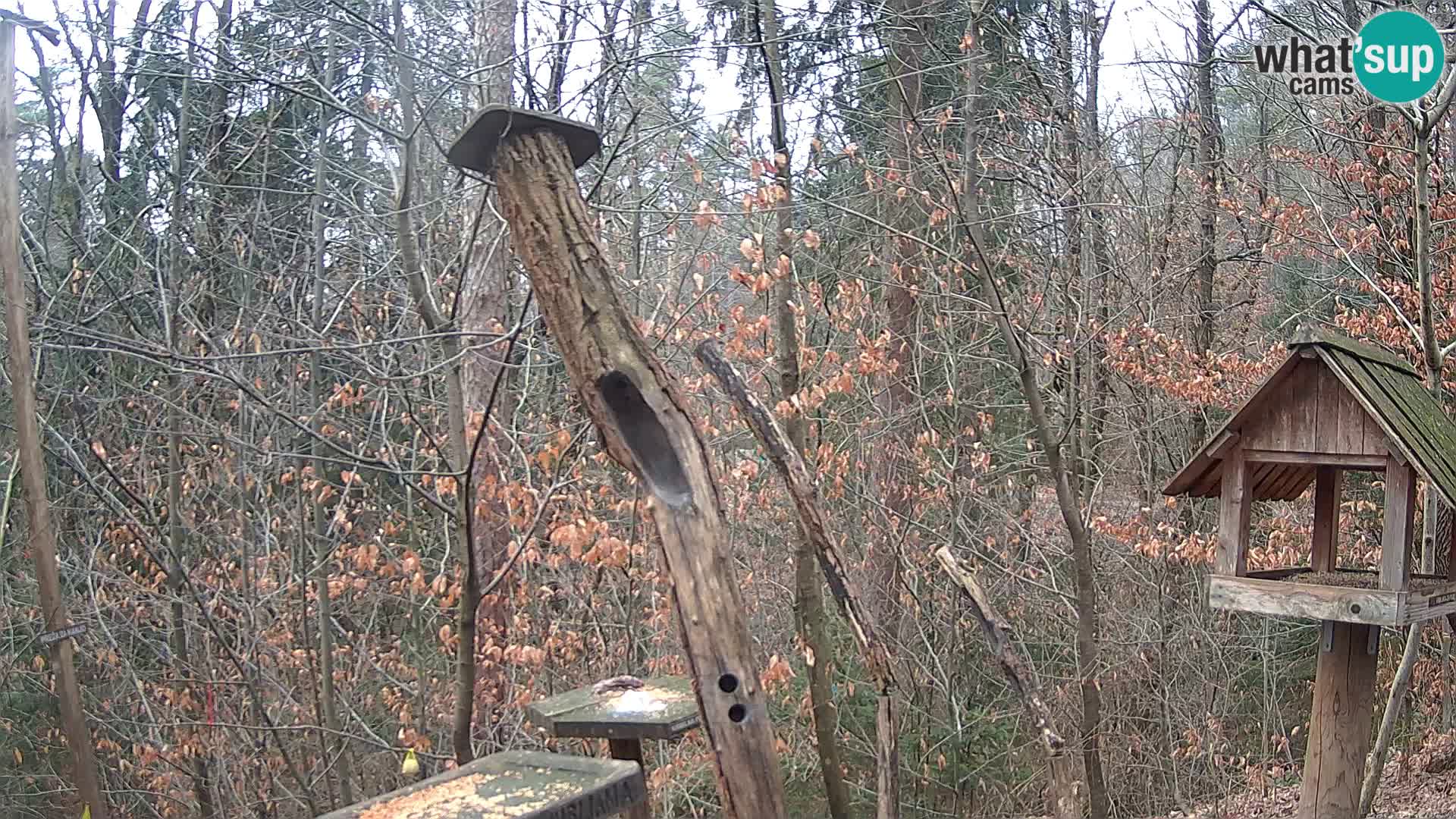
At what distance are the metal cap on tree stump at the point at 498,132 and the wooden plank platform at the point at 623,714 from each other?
5.80ft

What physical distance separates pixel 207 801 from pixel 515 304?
379 centimetres

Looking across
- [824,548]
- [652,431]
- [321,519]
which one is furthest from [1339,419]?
[321,519]

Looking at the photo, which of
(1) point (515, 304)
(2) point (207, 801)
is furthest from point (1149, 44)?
(2) point (207, 801)

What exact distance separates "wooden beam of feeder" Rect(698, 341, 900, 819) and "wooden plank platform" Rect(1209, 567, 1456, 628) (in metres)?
1.21

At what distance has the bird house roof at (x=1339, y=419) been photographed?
3.54m

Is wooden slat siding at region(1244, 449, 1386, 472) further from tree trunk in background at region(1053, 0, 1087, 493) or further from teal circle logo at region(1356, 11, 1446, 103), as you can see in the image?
tree trunk in background at region(1053, 0, 1087, 493)

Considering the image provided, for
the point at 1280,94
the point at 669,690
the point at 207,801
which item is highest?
the point at 1280,94

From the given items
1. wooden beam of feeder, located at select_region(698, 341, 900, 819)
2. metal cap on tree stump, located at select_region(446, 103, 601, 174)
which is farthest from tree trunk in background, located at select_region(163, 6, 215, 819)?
wooden beam of feeder, located at select_region(698, 341, 900, 819)

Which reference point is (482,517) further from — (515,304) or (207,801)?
(207,801)

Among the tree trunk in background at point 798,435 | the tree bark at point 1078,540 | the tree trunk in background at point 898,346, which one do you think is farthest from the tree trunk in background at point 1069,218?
the tree trunk in background at point 798,435

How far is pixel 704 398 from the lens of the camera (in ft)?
24.9

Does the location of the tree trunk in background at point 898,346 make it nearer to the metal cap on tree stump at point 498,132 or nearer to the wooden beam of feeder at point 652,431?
the metal cap on tree stump at point 498,132

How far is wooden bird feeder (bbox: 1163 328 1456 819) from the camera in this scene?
3582mm

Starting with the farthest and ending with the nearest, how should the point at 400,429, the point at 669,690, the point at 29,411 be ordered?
the point at 400,429 → the point at 29,411 → the point at 669,690
